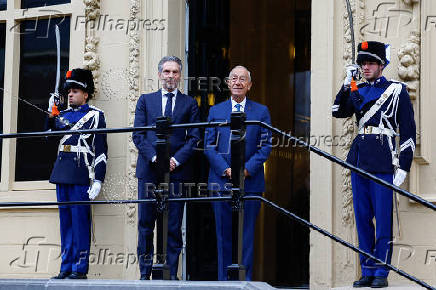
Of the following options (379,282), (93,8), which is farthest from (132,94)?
(379,282)

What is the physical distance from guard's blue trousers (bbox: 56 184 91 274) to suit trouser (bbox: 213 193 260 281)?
4.71 ft

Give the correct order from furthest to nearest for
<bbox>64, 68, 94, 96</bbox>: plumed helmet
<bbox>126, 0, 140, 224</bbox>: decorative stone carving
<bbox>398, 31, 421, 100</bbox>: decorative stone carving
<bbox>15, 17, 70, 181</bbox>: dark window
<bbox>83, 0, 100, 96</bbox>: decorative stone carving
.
A: <bbox>15, 17, 70, 181</bbox>: dark window
<bbox>83, 0, 100, 96</bbox>: decorative stone carving
<bbox>126, 0, 140, 224</bbox>: decorative stone carving
<bbox>64, 68, 94, 96</bbox>: plumed helmet
<bbox>398, 31, 421, 100</bbox>: decorative stone carving

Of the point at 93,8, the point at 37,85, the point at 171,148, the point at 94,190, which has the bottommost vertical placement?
the point at 94,190

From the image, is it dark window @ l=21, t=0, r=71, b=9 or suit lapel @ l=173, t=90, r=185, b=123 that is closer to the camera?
suit lapel @ l=173, t=90, r=185, b=123

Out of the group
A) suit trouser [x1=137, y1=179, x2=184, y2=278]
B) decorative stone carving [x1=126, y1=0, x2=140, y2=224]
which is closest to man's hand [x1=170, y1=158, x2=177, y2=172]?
suit trouser [x1=137, y1=179, x2=184, y2=278]

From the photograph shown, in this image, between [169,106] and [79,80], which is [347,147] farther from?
[79,80]

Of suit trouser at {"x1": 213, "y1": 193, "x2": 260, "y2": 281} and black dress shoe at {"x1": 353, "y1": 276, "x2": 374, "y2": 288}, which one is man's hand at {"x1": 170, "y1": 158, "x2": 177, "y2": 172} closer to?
suit trouser at {"x1": 213, "y1": 193, "x2": 260, "y2": 281}

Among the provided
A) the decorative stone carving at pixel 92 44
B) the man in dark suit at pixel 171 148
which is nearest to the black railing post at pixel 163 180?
the man in dark suit at pixel 171 148

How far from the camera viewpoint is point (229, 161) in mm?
9578

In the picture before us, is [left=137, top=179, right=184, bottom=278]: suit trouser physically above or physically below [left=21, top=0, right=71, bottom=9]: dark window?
below

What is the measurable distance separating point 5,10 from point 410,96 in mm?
4647

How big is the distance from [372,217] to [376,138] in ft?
2.16

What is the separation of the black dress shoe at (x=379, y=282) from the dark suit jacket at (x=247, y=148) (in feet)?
4.29

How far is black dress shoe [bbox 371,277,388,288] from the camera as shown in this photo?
Answer: 8.72 metres
